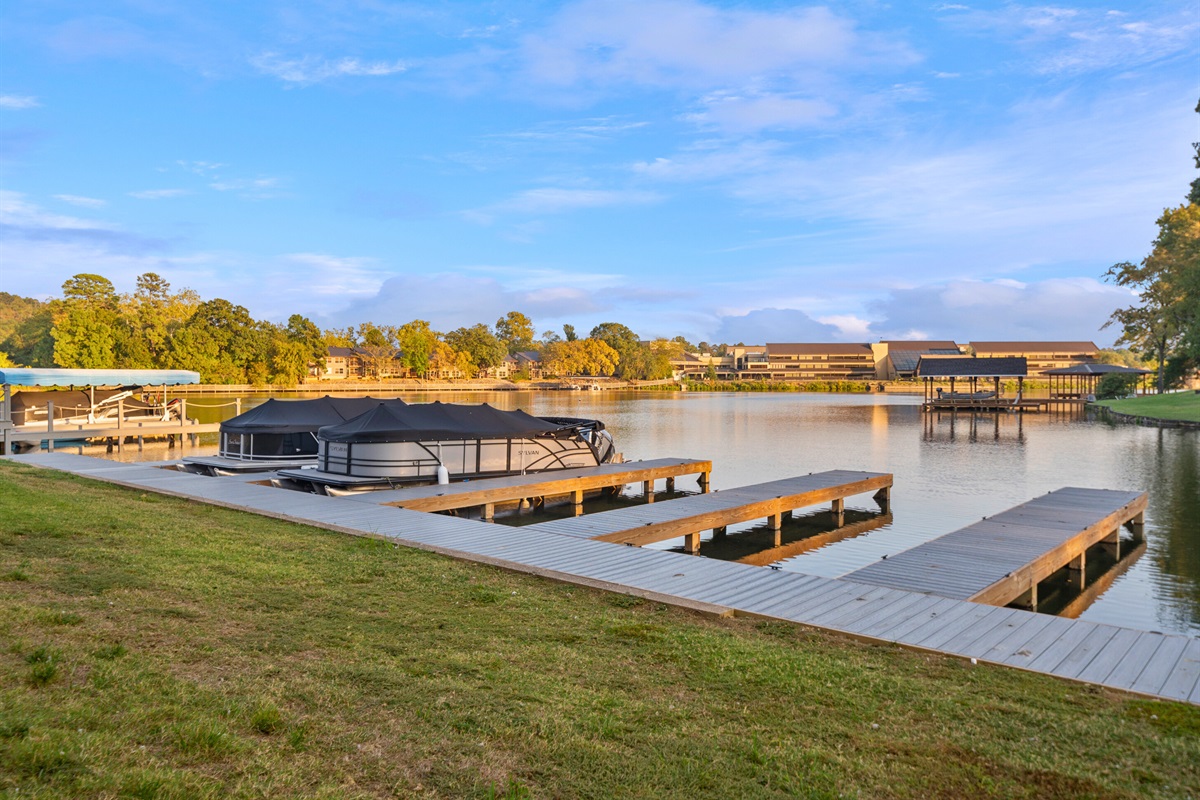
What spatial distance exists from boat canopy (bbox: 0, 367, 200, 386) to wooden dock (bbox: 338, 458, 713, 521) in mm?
19793

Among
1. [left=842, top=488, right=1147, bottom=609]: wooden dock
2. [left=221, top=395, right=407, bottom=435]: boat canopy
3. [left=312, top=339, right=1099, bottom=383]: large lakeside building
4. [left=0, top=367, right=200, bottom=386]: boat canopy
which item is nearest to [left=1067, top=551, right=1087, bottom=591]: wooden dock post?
[left=842, top=488, right=1147, bottom=609]: wooden dock

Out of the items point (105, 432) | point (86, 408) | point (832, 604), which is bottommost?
point (832, 604)

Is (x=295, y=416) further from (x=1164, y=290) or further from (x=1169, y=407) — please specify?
(x=1164, y=290)

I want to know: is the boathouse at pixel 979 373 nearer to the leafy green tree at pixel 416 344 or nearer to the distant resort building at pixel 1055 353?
the leafy green tree at pixel 416 344

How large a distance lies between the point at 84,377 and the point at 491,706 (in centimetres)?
3075

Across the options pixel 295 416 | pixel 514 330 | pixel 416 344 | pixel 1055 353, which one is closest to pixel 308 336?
pixel 416 344

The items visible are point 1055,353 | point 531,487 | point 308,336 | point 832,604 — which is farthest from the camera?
point 1055,353

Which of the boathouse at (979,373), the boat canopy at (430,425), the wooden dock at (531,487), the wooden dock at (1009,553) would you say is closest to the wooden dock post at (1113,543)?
the wooden dock at (1009,553)

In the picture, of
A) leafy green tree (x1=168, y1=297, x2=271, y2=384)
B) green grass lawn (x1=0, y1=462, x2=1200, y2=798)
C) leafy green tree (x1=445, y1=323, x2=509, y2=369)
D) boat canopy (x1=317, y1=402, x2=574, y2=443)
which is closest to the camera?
green grass lawn (x1=0, y1=462, x2=1200, y2=798)

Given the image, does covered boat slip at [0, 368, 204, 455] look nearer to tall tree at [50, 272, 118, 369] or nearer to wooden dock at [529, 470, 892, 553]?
wooden dock at [529, 470, 892, 553]

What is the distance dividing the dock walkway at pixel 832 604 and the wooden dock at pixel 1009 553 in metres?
1.04

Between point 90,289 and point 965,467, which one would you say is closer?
point 965,467

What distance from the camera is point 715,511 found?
14.1 meters

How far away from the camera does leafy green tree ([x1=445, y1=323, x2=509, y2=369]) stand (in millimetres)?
136375
